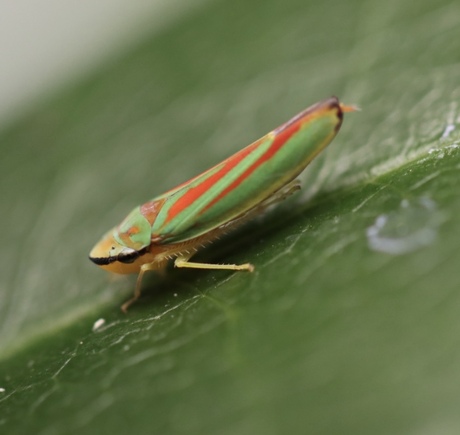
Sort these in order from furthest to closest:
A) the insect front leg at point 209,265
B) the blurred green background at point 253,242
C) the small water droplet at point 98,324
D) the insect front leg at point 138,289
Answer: the insect front leg at point 138,289
the small water droplet at point 98,324
the insect front leg at point 209,265
the blurred green background at point 253,242


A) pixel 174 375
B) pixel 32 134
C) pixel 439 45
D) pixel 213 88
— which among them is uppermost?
pixel 32 134

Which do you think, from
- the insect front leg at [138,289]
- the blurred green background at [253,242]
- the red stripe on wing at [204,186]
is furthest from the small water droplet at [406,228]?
the insect front leg at [138,289]

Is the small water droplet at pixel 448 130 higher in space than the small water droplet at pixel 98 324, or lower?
lower

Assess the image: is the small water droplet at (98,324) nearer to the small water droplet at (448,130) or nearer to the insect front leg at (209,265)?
the insect front leg at (209,265)

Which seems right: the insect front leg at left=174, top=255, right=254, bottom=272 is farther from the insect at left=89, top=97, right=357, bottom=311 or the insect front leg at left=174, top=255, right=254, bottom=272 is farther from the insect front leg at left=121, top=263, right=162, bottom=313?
the insect front leg at left=121, top=263, right=162, bottom=313

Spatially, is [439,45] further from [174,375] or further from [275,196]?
[174,375]

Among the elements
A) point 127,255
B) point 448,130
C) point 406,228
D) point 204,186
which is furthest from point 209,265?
point 448,130

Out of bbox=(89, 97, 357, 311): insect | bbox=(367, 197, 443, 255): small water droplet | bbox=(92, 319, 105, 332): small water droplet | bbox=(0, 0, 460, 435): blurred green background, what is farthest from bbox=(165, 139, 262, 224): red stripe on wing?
bbox=(367, 197, 443, 255): small water droplet

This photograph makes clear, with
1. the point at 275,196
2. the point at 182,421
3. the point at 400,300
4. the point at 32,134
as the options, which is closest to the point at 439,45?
the point at 275,196
